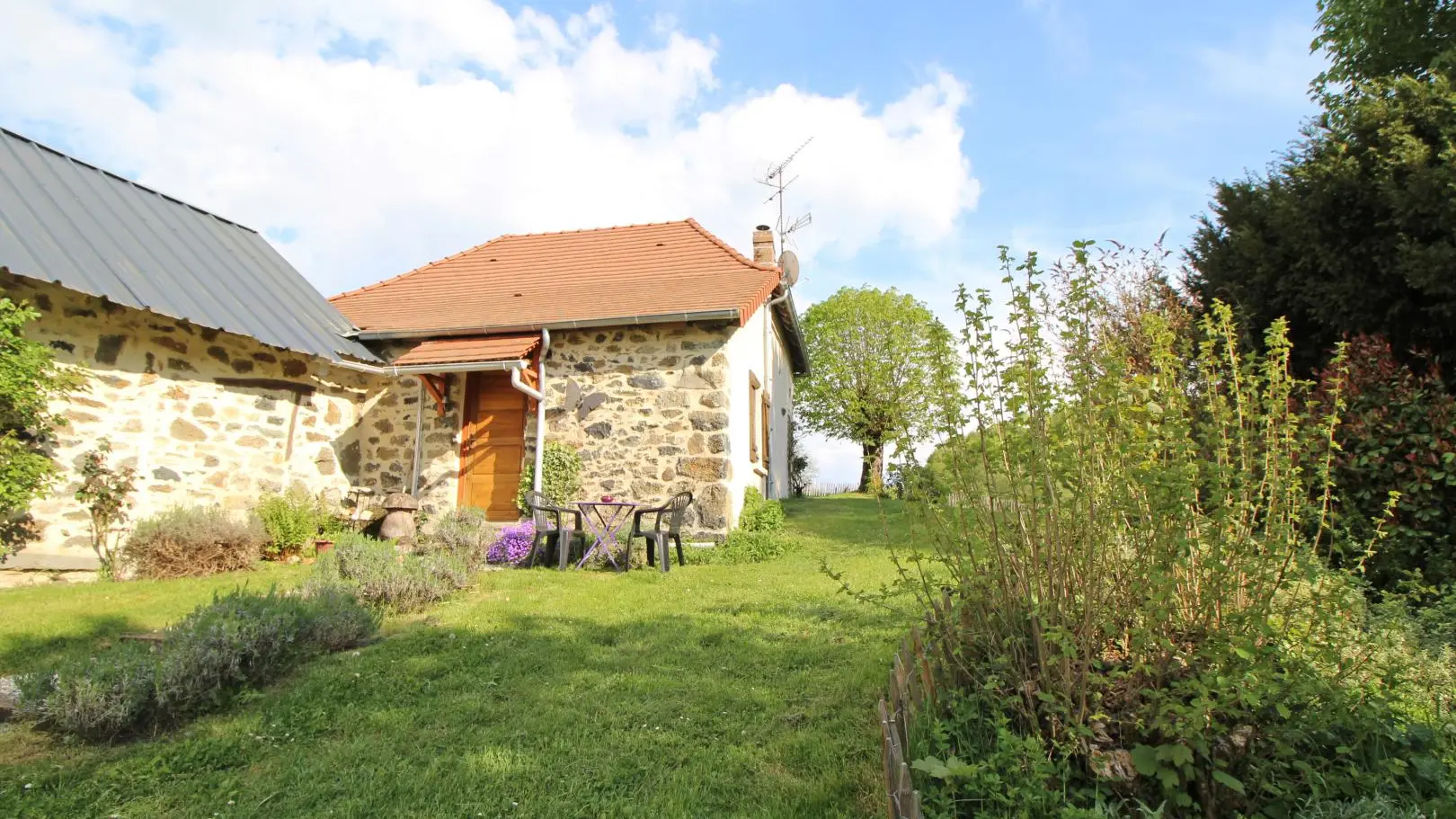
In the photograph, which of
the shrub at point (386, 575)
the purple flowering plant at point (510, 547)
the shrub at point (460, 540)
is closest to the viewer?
the shrub at point (386, 575)

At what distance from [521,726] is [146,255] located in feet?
25.5

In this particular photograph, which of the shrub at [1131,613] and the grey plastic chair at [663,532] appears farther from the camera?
the grey plastic chair at [663,532]

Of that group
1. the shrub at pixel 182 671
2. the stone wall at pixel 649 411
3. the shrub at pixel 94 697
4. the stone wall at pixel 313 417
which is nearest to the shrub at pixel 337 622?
the shrub at pixel 182 671

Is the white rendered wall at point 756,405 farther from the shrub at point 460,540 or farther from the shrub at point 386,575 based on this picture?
the shrub at point 386,575

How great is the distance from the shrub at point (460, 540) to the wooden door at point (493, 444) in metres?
1.52

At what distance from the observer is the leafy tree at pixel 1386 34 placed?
7.68m

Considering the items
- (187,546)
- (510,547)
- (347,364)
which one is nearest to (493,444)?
(347,364)

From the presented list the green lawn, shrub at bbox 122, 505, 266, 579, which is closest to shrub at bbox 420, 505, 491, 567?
the green lawn

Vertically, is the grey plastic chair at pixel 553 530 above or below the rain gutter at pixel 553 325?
below

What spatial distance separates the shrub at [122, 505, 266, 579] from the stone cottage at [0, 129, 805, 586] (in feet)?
2.03

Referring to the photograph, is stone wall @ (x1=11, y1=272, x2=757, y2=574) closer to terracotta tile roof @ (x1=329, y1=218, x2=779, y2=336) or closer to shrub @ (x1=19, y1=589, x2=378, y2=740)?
terracotta tile roof @ (x1=329, y1=218, x2=779, y2=336)

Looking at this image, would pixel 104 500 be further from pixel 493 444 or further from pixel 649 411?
pixel 649 411

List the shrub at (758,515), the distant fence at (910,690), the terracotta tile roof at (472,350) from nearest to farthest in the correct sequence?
the distant fence at (910,690), the terracotta tile roof at (472,350), the shrub at (758,515)

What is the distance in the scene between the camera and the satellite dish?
12.3 meters
